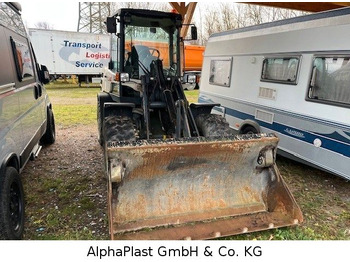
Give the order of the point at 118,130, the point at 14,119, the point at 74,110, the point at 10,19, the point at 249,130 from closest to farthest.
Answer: the point at 14,119 → the point at 10,19 → the point at 118,130 → the point at 249,130 → the point at 74,110

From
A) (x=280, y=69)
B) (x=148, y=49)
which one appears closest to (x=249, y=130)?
(x=280, y=69)

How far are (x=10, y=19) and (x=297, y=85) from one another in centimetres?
439

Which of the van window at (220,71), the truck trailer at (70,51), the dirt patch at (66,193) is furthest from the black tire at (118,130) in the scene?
the truck trailer at (70,51)

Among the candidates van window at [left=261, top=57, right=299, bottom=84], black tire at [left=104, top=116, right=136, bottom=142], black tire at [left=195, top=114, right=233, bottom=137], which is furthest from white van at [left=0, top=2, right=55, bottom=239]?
van window at [left=261, top=57, right=299, bottom=84]

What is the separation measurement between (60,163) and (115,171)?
2789mm

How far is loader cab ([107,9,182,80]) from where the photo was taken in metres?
4.52

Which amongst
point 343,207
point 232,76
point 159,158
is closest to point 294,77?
point 232,76

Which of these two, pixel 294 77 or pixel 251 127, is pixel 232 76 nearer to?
pixel 251 127

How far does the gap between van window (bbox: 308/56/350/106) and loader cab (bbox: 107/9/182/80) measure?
7.25 ft

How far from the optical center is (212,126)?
4270 millimetres

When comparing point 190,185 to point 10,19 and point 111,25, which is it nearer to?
point 111,25

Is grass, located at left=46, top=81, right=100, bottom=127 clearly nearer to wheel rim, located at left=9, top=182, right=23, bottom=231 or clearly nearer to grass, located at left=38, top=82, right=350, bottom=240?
grass, located at left=38, top=82, right=350, bottom=240

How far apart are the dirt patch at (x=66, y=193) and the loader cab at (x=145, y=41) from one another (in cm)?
178

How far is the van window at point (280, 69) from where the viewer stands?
4.76 metres
